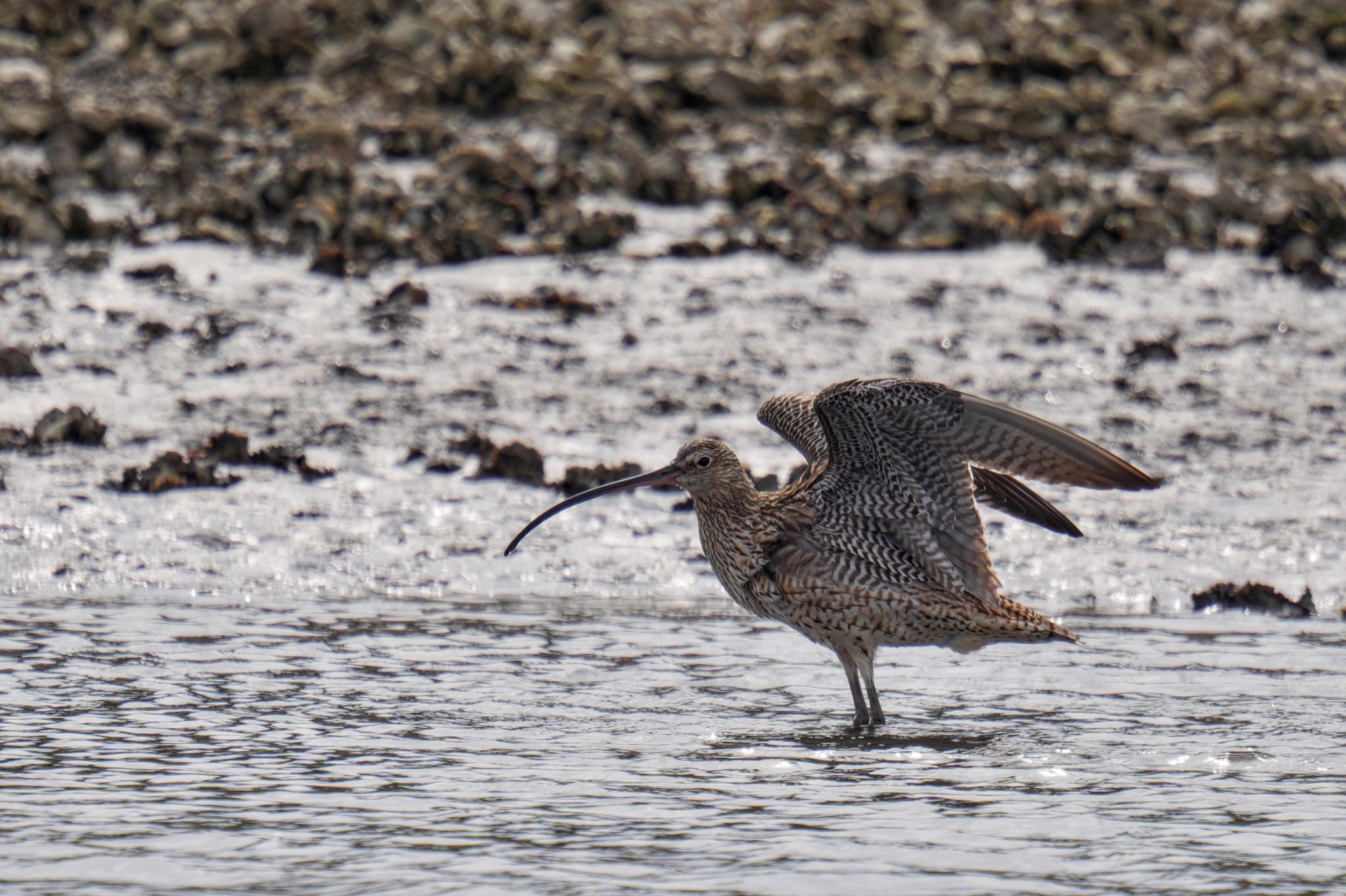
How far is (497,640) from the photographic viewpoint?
805 cm

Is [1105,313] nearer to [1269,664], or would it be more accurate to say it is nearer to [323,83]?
[1269,664]

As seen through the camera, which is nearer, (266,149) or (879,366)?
(879,366)

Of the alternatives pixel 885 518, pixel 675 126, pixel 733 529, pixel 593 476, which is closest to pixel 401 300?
pixel 593 476

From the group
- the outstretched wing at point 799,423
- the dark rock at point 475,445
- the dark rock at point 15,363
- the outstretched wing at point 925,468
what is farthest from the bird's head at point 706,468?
the dark rock at point 15,363

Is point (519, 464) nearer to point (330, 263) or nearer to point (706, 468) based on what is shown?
point (706, 468)

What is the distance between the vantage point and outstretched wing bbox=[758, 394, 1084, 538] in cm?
795

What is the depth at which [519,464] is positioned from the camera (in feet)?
32.7

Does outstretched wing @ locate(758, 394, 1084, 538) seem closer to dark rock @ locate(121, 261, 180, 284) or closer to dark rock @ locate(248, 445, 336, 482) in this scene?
dark rock @ locate(248, 445, 336, 482)

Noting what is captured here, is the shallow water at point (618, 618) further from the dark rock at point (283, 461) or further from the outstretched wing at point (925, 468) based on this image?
the outstretched wing at point (925, 468)

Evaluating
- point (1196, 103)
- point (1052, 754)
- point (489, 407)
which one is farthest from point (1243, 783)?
point (1196, 103)

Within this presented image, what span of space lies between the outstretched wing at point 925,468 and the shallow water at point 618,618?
0.53 meters

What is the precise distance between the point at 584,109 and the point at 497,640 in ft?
23.8

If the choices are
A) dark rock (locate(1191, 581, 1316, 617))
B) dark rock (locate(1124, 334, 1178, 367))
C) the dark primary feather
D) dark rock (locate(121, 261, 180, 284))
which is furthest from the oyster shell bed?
the dark primary feather

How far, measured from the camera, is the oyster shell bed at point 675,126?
13141mm
